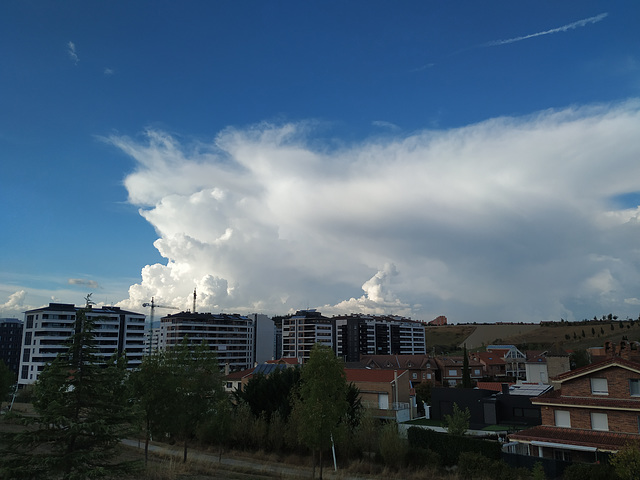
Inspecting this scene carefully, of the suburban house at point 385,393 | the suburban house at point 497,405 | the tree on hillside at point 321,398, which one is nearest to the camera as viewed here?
the tree on hillside at point 321,398

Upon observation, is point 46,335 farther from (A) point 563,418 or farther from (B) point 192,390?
(A) point 563,418

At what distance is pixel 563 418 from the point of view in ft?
108

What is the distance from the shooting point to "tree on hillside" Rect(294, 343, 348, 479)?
89.2 feet

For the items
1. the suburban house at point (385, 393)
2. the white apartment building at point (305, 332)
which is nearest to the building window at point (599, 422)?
the suburban house at point (385, 393)

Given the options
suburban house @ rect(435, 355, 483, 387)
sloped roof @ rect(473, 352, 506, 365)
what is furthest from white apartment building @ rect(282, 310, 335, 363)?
suburban house @ rect(435, 355, 483, 387)

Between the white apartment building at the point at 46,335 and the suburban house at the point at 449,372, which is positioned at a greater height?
the white apartment building at the point at 46,335

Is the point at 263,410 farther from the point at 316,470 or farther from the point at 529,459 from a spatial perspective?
the point at 529,459

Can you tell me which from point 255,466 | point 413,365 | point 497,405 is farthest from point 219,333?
point 255,466

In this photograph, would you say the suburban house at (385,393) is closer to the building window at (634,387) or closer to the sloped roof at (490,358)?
the building window at (634,387)

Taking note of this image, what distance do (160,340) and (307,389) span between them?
128m

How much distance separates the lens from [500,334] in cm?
19900

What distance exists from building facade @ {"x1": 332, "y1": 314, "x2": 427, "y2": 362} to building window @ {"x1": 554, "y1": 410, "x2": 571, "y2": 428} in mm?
119194

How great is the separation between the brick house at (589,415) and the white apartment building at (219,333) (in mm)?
109486

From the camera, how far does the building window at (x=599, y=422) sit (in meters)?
31.1
